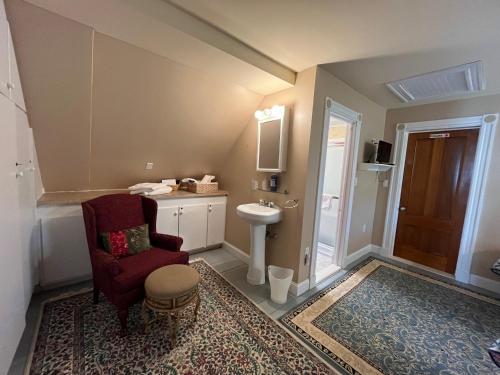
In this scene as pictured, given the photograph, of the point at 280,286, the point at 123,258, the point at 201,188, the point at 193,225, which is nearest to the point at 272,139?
the point at 201,188

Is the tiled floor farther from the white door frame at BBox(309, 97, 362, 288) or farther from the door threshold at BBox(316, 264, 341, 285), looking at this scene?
the white door frame at BBox(309, 97, 362, 288)

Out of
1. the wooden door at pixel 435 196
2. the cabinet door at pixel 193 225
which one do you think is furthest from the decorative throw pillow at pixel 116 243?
the wooden door at pixel 435 196

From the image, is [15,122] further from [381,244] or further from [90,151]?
[381,244]

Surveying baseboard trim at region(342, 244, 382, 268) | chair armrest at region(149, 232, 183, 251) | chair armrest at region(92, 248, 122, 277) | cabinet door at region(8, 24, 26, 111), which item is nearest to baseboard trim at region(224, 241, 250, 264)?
chair armrest at region(149, 232, 183, 251)

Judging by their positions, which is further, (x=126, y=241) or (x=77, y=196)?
(x=77, y=196)

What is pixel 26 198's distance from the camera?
177 centimetres

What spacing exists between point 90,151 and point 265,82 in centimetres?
205

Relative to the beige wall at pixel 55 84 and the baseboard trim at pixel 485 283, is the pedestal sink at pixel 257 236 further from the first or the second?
the baseboard trim at pixel 485 283

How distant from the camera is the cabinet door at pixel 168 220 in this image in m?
2.79

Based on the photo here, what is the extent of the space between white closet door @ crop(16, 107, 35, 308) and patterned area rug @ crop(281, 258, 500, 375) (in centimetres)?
224

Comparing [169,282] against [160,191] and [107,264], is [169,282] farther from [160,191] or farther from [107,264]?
[160,191]

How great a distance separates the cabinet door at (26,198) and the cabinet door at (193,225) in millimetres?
1445

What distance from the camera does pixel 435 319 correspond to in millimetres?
2072

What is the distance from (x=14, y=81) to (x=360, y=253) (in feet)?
14.2
